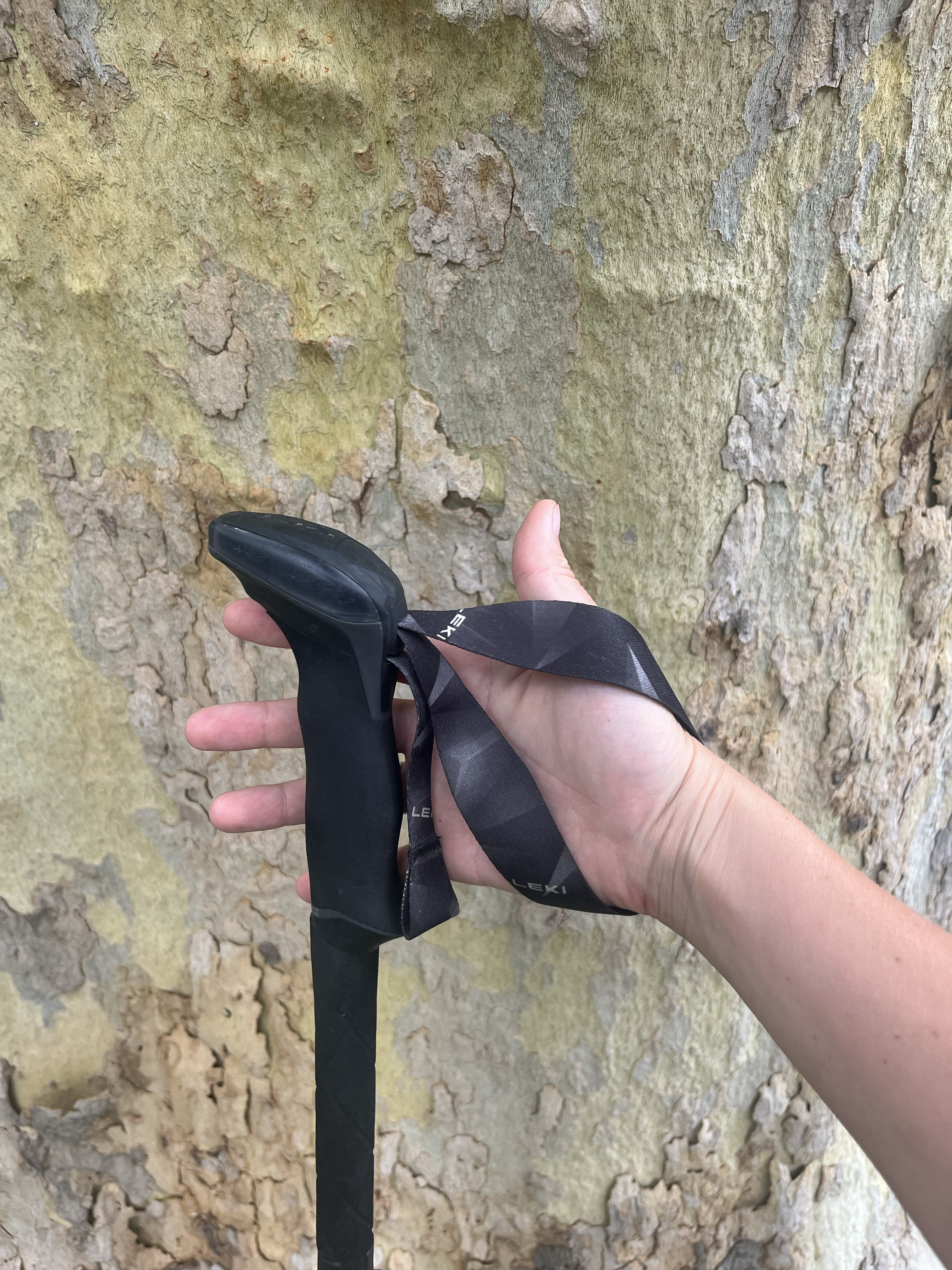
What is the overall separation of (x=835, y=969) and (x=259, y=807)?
81 cm

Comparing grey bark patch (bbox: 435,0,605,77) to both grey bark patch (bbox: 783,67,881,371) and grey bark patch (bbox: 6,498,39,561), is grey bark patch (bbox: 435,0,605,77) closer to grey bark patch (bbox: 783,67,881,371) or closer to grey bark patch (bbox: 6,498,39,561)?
grey bark patch (bbox: 783,67,881,371)

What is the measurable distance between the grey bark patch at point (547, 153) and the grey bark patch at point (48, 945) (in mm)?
1343

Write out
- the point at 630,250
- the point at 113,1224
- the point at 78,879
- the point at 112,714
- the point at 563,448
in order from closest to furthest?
the point at 630,250, the point at 563,448, the point at 112,714, the point at 78,879, the point at 113,1224

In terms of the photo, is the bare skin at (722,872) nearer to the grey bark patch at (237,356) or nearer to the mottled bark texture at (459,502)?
the mottled bark texture at (459,502)

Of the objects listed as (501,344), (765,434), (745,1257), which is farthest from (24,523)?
(745,1257)

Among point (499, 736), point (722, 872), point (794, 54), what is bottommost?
point (722, 872)

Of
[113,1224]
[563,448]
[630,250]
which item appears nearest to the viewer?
[630,250]

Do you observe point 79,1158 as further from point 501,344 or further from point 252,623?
point 501,344

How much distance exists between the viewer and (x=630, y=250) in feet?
3.15

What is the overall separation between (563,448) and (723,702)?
45 cm

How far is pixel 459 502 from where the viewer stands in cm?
113

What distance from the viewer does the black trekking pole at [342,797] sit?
0.90 meters

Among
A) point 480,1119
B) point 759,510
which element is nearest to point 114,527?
point 759,510

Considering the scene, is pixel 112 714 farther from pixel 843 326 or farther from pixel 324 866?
pixel 843 326
